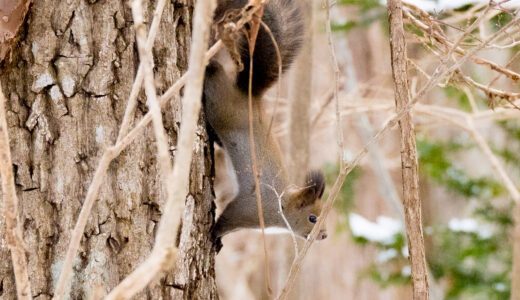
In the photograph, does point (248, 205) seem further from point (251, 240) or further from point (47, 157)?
point (251, 240)

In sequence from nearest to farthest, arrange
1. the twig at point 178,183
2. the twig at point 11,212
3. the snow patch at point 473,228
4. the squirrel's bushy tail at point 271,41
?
the twig at point 178,183, the twig at point 11,212, the squirrel's bushy tail at point 271,41, the snow patch at point 473,228

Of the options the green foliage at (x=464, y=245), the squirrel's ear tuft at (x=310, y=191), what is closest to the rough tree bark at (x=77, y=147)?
Result: the squirrel's ear tuft at (x=310, y=191)

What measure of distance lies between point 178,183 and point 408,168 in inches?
36.0

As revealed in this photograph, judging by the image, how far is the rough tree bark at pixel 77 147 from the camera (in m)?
1.43

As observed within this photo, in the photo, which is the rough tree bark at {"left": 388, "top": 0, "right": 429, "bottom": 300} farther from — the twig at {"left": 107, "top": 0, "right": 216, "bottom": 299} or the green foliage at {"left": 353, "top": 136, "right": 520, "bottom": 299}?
the green foliage at {"left": 353, "top": 136, "right": 520, "bottom": 299}

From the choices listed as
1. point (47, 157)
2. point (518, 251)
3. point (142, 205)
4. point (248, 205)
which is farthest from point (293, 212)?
point (47, 157)

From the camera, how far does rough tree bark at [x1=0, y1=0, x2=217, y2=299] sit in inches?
56.4

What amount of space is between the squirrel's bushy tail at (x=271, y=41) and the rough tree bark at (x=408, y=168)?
16.8 inches

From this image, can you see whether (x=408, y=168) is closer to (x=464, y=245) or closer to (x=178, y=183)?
(x=178, y=183)

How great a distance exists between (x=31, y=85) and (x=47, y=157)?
0.17 meters

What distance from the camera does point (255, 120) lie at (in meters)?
2.26

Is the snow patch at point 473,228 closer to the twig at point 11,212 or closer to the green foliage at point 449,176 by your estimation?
the green foliage at point 449,176

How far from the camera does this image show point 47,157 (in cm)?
145

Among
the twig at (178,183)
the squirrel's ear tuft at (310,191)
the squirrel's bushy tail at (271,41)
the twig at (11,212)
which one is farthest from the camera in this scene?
the squirrel's ear tuft at (310,191)
